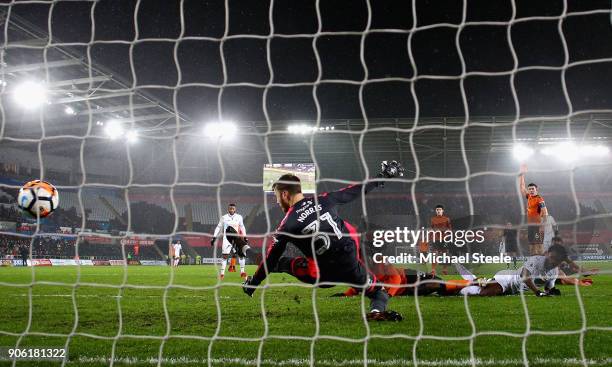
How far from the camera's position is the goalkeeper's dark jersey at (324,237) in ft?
15.4

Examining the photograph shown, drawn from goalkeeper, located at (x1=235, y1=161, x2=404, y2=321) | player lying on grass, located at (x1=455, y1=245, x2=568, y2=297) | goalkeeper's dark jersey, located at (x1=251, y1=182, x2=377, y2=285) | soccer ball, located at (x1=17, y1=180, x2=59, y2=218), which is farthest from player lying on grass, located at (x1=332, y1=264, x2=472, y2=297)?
soccer ball, located at (x1=17, y1=180, x2=59, y2=218)

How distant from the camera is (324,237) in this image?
15.8 ft

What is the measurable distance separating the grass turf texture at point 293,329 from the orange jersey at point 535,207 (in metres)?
1.27

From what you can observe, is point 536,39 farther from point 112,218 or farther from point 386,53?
point 112,218

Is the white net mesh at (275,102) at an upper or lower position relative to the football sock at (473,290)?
upper

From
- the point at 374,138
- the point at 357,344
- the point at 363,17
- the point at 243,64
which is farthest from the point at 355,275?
the point at 243,64

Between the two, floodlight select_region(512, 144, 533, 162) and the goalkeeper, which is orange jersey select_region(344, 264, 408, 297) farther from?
floodlight select_region(512, 144, 533, 162)

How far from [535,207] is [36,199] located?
21.3 feet

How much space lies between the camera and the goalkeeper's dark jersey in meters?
4.68

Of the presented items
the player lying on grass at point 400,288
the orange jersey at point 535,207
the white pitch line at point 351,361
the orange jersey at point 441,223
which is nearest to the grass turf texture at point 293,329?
the white pitch line at point 351,361

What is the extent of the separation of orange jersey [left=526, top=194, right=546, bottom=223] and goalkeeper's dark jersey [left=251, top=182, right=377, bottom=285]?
351 cm

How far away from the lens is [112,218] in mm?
32500

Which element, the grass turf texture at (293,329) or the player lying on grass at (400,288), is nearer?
the grass turf texture at (293,329)

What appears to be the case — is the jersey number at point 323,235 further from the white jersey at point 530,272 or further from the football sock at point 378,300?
the white jersey at point 530,272
